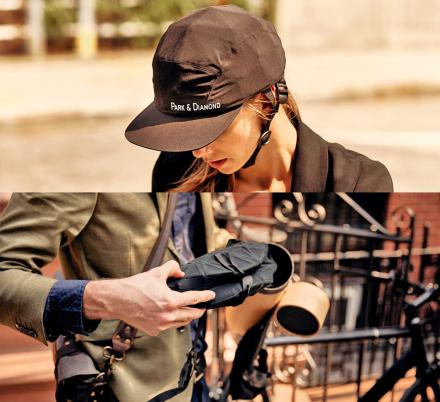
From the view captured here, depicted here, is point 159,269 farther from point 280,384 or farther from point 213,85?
point 280,384

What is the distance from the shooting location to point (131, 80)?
9.25 ft

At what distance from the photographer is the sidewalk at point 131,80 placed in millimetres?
2375

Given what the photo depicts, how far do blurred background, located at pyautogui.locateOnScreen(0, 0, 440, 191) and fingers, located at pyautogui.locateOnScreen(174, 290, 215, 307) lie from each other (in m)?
0.35

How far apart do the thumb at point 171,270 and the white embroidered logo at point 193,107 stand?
32 centimetres

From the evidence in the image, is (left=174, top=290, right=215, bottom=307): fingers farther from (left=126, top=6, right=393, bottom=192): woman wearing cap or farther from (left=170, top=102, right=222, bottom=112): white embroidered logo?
(left=170, top=102, right=222, bottom=112): white embroidered logo

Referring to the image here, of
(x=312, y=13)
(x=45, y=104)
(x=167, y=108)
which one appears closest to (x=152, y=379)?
(x=167, y=108)

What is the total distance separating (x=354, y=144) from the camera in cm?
185

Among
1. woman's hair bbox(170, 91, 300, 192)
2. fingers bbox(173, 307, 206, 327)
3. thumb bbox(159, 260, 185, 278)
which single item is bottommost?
fingers bbox(173, 307, 206, 327)

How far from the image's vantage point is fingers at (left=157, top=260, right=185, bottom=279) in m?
1.69

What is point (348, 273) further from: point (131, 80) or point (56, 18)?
point (56, 18)

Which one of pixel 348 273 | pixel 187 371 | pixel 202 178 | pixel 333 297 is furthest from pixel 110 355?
pixel 348 273

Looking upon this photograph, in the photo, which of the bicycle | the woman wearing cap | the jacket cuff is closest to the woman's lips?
the woman wearing cap

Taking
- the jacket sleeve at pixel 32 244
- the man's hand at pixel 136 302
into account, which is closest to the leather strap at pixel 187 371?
the man's hand at pixel 136 302

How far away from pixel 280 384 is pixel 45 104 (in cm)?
468
